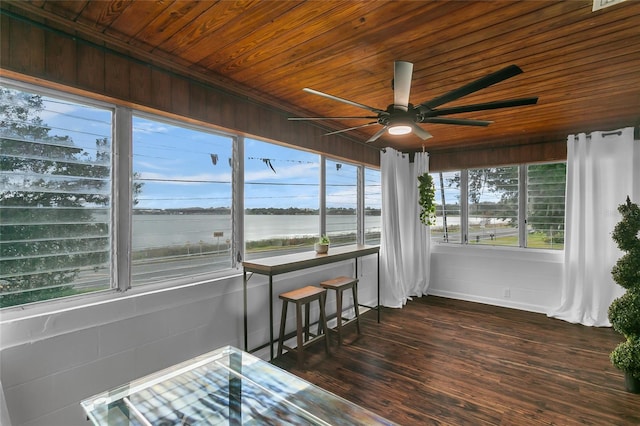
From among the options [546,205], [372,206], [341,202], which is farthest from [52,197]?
[546,205]

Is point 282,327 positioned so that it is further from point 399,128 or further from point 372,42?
point 372,42

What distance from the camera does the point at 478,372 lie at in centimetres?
268

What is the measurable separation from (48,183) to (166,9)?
1223mm

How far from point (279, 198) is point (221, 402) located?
2.24 m

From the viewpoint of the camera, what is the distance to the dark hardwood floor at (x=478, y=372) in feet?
7.03

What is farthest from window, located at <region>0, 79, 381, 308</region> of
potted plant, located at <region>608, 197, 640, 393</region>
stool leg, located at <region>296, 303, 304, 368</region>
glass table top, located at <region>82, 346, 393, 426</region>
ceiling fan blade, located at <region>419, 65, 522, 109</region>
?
potted plant, located at <region>608, 197, 640, 393</region>

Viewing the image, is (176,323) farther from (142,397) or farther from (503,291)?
(503,291)

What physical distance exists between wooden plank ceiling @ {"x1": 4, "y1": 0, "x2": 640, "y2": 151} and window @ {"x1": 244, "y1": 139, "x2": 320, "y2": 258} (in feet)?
2.15

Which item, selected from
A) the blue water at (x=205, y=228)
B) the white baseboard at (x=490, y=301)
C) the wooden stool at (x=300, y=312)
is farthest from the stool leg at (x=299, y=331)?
the white baseboard at (x=490, y=301)

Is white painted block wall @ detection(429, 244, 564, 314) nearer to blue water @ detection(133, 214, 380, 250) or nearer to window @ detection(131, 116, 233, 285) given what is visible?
blue water @ detection(133, 214, 380, 250)

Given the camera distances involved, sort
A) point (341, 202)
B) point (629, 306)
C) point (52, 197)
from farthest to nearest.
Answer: point (341, 202)
point (629, 306)
point (52, 197)

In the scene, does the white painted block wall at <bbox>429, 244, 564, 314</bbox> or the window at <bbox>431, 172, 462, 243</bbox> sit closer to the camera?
the white painted block wall at <bbox>429, 244, 564, 314</bbox>

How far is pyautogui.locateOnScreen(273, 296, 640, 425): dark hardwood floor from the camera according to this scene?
2143 millimetres

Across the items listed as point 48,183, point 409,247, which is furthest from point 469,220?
point 48,183
